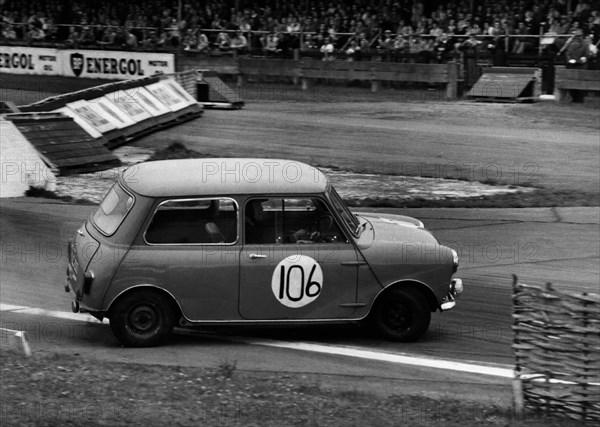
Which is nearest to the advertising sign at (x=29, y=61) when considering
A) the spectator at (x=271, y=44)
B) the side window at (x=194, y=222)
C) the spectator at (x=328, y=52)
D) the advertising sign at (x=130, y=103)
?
the spectator at (x=271, y=44)

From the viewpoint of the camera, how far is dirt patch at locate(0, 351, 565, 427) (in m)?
5.88

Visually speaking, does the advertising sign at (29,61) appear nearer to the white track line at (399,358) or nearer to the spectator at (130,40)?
the spectator at (130,40)

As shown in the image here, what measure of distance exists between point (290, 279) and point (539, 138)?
601 inches

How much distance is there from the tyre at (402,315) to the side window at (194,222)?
1.41 meters

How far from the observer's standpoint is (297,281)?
822cm

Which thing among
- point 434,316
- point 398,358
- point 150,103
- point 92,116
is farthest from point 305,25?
point 398,358

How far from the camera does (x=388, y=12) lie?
34.9 metres

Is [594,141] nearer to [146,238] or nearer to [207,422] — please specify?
[146,238]

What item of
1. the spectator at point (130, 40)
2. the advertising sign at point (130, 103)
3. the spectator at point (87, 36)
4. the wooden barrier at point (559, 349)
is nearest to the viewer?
the wooden barrier at point (559, 349)

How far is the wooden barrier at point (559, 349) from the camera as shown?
5.84 m

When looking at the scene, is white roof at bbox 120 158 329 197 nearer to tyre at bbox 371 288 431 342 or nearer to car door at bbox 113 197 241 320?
car door at bbox 113 197 241 320

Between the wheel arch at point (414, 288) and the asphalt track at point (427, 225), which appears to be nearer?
the asphalt track at point (427, 225)

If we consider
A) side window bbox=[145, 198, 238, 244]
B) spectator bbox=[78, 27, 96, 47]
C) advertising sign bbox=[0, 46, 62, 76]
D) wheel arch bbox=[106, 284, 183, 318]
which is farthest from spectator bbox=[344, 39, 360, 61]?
wheel arch bbox=[106, 284, 183, 318]

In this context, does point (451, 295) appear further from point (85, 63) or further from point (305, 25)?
point (85, 63)
